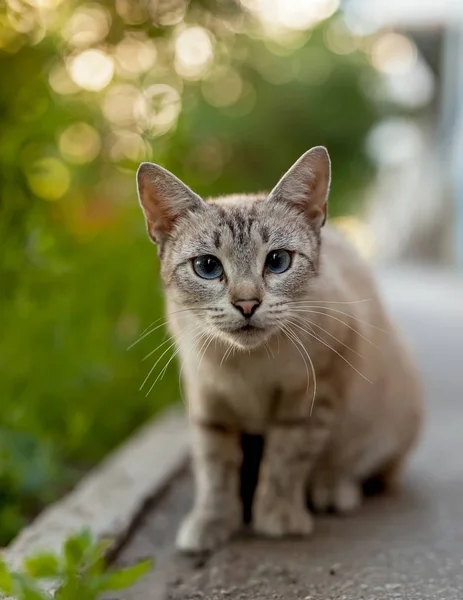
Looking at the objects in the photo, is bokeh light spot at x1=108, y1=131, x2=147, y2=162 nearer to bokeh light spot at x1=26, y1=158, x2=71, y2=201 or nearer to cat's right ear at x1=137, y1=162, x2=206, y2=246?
bokeh light spot at x1=26, y1=158, x2=71, y2=201

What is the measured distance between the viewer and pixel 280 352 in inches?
51.4

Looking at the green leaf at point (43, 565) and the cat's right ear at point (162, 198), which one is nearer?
the green leaf at point (43, 565)

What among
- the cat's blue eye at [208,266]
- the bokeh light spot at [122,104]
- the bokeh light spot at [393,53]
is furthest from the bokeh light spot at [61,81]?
the bokeh light spot at [393,53]

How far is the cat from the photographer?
3.99 ft

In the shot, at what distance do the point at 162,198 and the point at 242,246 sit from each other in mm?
166

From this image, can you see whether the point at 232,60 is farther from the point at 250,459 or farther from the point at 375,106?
the point at 250,459

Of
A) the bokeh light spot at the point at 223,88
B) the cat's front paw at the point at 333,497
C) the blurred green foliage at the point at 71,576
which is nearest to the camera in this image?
the blurred green foliage at the point at 71,576

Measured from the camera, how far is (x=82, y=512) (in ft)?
5.01

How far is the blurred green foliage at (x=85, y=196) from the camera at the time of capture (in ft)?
5.57

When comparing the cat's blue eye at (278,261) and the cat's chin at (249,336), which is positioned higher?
the cat's blue eye at (278,261)

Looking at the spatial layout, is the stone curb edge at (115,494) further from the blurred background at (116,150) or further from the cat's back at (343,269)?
the cat's back at (343,269)

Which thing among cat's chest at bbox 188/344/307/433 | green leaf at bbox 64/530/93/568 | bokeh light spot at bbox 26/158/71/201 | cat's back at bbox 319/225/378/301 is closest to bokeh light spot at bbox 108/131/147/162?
bokeh light spot at bbox 26/158/71/201

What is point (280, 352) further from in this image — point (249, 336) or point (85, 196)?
point (85, 196)

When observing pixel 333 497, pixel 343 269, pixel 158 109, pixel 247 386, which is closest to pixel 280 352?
pixel 247 386
